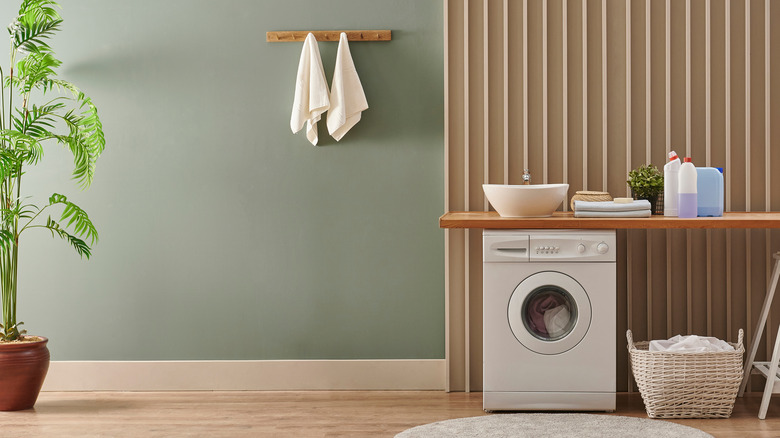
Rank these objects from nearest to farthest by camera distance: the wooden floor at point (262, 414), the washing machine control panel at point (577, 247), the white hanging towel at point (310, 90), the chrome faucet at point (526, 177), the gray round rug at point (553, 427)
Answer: the gray round rug at point (553, 427), the wooden floor at point (262, 414), the washing machine control panel at point (577, 247), the chrome faucet at point (526, 177), the white hanging towel at point (310, 90)

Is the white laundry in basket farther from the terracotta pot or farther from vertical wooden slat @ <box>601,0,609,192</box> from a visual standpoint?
the terracotta pot

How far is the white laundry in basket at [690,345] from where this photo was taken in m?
2.99

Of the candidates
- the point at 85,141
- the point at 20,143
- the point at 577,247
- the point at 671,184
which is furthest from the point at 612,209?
the point at 20,143

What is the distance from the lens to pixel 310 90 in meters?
3.35

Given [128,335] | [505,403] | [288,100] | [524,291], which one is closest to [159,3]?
[288,100]

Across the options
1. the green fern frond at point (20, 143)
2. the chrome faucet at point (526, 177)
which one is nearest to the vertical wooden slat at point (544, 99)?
the chrome faucet at point (526, 177)

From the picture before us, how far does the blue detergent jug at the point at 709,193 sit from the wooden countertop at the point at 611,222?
0.06m

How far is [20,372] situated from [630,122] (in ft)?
9.69

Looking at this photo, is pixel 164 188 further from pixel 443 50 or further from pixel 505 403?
pixel 505 403

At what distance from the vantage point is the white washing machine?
9.80 ft

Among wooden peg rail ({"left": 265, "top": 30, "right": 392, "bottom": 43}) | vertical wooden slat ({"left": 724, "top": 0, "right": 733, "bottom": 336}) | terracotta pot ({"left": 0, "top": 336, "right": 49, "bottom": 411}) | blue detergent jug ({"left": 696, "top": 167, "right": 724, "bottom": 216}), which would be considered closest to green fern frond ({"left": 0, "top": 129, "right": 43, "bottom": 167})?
terracotta pot ({"left": 0, "top": 336, "right": 49, "bottom": 411})

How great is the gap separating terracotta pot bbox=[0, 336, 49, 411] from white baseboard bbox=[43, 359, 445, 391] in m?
0.32

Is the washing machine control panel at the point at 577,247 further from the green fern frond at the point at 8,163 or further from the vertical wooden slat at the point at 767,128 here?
the green fern frond at the point at 8,163

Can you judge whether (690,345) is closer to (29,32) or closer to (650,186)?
(650,186)
